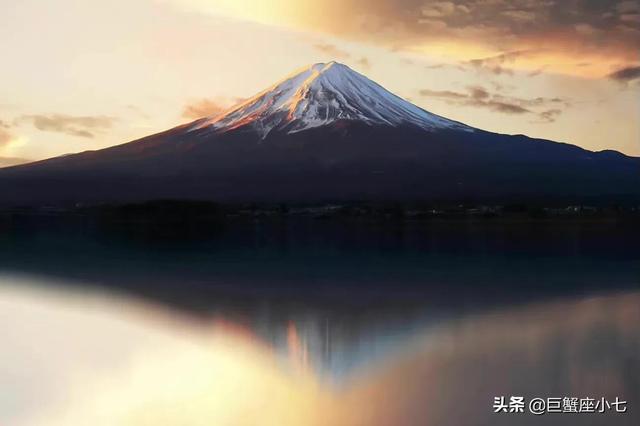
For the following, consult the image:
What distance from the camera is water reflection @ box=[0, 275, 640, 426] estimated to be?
523 centimetres

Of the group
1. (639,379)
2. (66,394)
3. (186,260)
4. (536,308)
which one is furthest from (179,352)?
(186,260)

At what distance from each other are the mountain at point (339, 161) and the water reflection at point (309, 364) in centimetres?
3768

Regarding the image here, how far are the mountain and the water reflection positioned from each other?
37.7 meters

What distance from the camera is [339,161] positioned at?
A: 54500 millimetres

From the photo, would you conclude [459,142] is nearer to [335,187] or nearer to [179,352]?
[335,187]

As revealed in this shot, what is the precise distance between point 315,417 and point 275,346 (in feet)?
8.33

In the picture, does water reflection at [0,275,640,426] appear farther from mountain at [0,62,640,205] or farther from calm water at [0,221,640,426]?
mountain at [0,62,640,205]

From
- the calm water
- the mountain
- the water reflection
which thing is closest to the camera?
the water reflection

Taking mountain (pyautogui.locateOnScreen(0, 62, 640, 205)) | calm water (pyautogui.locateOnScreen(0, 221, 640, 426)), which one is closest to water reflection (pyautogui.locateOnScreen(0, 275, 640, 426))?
calm water (pyautogui.locateOnScreen(0, 221, 640, 426))

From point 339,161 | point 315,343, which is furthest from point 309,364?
point 339,161

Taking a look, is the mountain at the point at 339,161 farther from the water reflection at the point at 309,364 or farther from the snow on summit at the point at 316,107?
the water reflection at the point at 309,364

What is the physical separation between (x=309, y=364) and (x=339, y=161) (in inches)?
1894

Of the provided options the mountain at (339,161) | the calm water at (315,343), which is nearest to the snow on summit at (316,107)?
the mountain at (339,161)

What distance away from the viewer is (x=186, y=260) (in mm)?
18312
